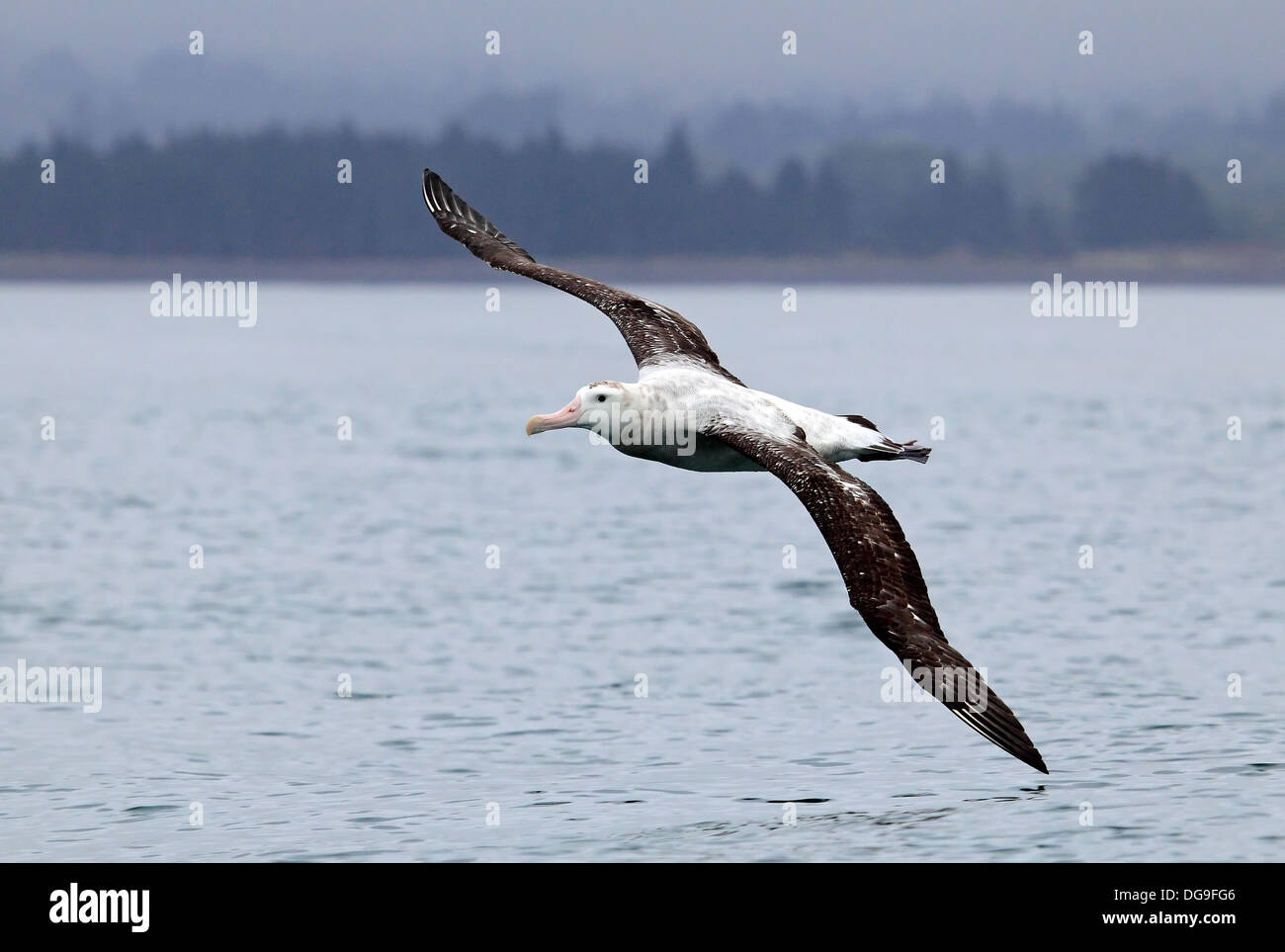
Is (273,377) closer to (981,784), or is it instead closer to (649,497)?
(649,497)

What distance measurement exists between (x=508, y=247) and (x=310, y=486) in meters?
36.2

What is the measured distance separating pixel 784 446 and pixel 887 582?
6.82 ft

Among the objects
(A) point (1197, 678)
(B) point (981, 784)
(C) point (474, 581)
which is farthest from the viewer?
(C) point (474, 581)

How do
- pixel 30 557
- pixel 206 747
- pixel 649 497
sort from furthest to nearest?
pixel 649 497 < pixel 30 557 < pixel 206 747

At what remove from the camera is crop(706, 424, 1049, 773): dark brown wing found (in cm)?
1316

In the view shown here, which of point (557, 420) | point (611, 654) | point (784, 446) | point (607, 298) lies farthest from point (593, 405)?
point (611, 654)

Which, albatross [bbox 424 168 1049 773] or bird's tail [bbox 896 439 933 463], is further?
bird's tail [bbox 896 439 933 463]

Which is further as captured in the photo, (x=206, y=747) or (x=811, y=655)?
(x=811, y=655)

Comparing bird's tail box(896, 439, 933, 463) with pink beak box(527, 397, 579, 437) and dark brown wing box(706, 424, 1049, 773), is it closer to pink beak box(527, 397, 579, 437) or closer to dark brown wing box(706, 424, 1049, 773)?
dark brown wing box(706, 424, 1049, 773)

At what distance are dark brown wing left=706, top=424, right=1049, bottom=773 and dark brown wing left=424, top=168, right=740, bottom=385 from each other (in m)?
2.92

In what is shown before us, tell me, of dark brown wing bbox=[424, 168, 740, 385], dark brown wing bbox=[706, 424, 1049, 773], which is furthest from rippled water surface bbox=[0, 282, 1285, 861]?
dark brown wing bbox=[424, 168, 740, 385]

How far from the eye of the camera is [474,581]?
3628 centimetres

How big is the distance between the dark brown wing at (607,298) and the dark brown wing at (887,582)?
2.92 meters

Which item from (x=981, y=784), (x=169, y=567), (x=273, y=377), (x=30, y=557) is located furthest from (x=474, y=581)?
(x=273, y=377)
